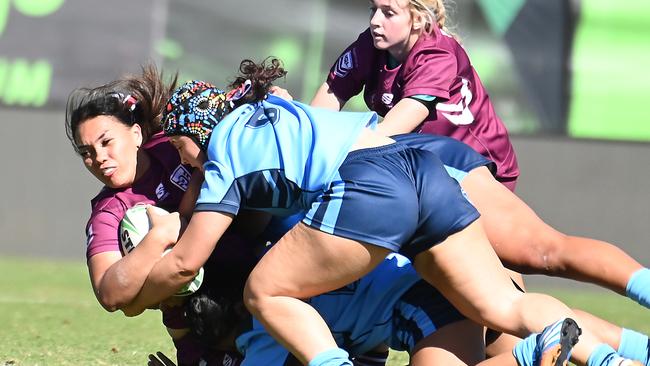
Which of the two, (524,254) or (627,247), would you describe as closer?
(524,254)

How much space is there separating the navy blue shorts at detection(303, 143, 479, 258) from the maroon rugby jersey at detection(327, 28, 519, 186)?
3.52 feet

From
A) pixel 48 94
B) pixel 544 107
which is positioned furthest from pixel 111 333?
pixel 544 107

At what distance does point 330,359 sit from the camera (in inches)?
144

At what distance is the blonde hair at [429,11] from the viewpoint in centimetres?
495

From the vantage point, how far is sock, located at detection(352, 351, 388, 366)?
4570mm

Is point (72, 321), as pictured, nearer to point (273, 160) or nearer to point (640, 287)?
point (273, 160)

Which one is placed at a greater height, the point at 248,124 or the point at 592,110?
the point at 248,124

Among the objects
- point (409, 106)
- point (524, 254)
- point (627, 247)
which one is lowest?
point (627, 247)

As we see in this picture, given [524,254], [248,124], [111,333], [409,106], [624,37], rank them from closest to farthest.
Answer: [248,124], [524,254], [409,106], [111,333], [624,37]

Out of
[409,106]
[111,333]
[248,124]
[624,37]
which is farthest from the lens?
[624,37]

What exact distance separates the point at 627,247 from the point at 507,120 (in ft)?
5.72

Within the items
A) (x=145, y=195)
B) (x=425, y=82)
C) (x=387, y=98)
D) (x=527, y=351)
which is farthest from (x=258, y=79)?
(x=527, y=351)

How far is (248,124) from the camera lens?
388cm

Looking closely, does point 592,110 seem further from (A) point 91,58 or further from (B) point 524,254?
(B) point 524,254
